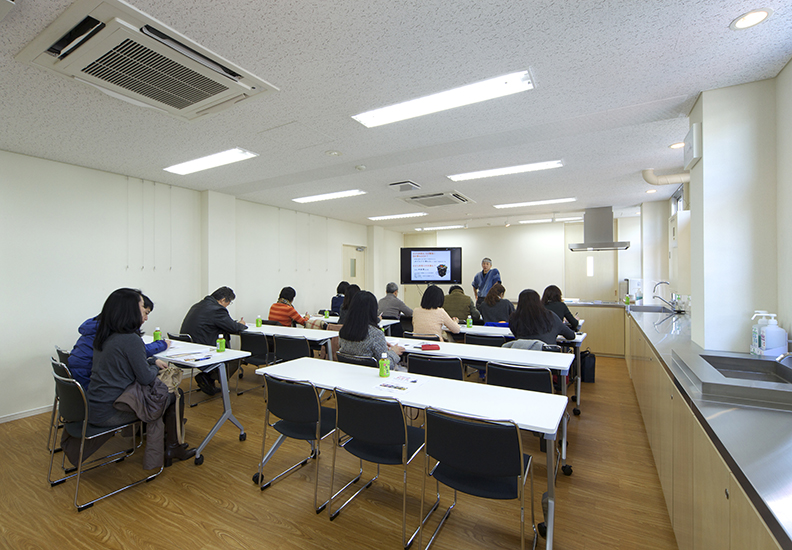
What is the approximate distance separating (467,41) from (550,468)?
91.7 inches

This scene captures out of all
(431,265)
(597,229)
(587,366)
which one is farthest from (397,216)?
(587,366)

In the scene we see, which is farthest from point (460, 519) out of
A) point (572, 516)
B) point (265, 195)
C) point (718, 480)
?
point (265, 195)

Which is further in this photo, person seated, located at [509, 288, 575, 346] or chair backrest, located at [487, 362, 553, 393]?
person seated, located at [509, 288, 575, 346]

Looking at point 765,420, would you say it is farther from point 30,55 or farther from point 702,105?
point 30,55

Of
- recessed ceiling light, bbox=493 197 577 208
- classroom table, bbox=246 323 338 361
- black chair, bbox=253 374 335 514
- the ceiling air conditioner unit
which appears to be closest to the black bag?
recessed ceiling light, bbox=493 197 577 208

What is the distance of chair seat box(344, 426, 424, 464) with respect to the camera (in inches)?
79.0

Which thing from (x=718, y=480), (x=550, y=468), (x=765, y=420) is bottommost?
(x=550, y=468)

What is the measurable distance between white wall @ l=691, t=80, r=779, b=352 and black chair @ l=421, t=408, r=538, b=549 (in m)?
1.93

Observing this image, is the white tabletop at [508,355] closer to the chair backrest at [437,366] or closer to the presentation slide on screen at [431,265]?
the chair backrest at [437,366]

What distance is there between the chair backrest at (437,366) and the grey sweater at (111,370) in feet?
6.72

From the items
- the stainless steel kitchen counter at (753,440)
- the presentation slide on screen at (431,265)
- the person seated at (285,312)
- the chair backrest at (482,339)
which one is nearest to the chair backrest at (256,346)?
the person seated at (285,312)

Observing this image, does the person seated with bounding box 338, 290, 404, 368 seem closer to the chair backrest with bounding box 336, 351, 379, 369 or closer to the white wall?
the chair backrest with bounding box 336, 351, 379, 369

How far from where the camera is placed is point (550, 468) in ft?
5.82

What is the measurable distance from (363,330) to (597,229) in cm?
603
